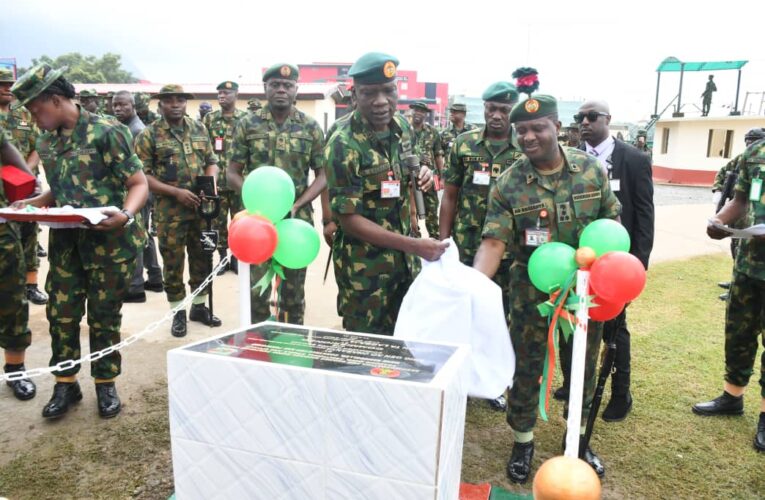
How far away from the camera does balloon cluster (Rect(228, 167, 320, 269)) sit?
2.54 metres

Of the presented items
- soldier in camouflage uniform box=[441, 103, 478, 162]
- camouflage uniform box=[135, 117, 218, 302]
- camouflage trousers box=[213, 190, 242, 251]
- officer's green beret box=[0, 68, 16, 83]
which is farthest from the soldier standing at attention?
soldier in camouflage uniform box=[441, 103, 478, 162]

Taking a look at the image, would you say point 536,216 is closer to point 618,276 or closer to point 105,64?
point 618,276

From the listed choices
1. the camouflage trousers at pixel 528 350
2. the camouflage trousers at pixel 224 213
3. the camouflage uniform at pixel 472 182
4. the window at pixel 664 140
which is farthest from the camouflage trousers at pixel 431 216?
the window at pixel 664 140

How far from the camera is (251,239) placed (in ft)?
8.32

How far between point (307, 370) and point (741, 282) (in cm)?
335

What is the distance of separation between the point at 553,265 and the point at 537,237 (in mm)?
613

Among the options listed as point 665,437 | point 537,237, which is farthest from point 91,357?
point 665,437

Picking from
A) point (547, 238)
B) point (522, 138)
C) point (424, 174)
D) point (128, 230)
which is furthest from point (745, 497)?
point (128, 230)

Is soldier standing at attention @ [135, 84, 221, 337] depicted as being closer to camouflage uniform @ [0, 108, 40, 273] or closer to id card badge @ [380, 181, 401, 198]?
camouflage uniform @ [0, 108, 40, 273]

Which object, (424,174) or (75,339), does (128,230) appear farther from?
(424,174)

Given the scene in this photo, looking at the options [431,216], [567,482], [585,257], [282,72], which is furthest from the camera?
[431,216]

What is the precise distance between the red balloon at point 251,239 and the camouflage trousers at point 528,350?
1.35 metres

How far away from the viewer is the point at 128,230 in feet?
12.3

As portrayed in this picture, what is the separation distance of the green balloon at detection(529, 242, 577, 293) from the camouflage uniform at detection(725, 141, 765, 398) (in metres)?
2.08
